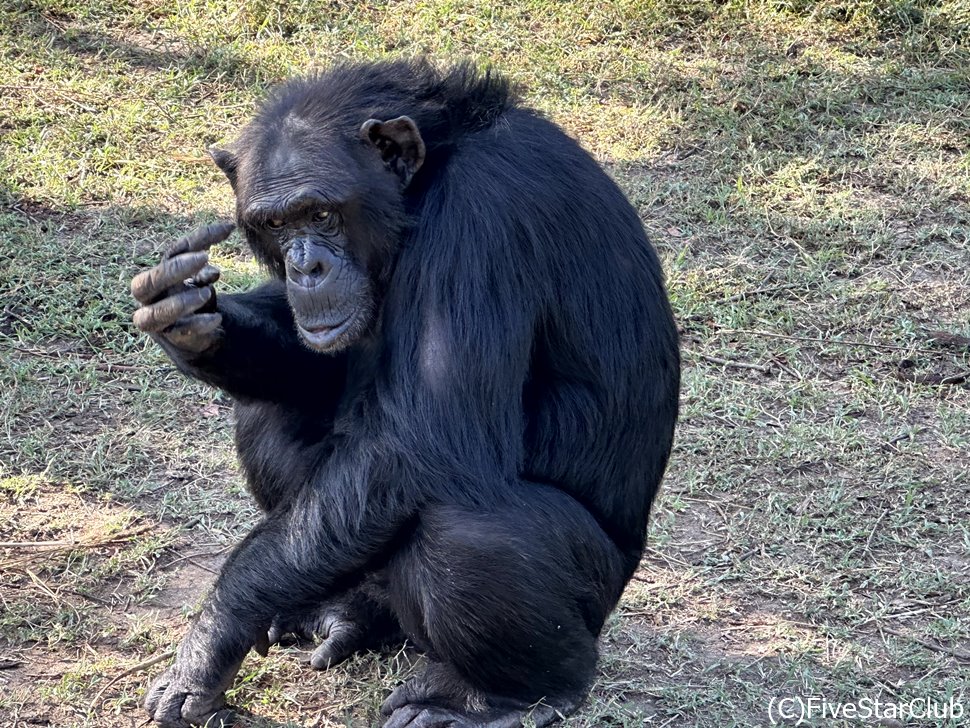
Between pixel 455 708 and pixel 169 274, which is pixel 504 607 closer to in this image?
pixel 455 708

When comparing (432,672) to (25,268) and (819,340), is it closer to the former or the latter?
(819,340)

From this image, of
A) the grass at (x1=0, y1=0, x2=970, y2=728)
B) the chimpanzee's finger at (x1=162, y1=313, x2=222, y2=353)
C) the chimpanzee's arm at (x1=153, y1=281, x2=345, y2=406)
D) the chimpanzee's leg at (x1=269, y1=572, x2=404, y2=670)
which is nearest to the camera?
the chimpanzee's finger at (x1=162, y1=313, x2=222, y2=353)

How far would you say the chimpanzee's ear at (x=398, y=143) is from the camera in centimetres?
502

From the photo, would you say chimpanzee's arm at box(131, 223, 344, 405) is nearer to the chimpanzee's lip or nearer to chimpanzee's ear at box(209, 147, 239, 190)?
the chimpanzee's lip

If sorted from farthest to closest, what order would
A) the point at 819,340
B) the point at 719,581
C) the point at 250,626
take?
the point at 819,340, the point at 719,581, the point at 250,626

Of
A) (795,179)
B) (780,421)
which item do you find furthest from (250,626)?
(795,179)

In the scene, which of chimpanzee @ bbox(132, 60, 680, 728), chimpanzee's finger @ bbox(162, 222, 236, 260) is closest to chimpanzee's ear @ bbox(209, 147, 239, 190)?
chimpanzee @ bbox(132, 60, 680, 728)

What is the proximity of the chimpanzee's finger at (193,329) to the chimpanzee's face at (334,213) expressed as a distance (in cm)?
35

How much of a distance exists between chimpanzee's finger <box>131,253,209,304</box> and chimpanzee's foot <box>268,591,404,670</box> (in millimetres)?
1629

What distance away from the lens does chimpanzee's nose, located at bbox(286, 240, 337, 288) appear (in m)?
5.02

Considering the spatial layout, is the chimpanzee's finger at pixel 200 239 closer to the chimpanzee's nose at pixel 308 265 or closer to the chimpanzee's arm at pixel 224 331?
the chimpanzee's arm at pixel 224 331

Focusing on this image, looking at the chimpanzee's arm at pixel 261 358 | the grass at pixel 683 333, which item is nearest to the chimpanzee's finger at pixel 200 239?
the chimpanzee's arm at pixel 261 358

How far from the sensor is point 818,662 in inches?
221

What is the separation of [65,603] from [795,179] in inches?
257
